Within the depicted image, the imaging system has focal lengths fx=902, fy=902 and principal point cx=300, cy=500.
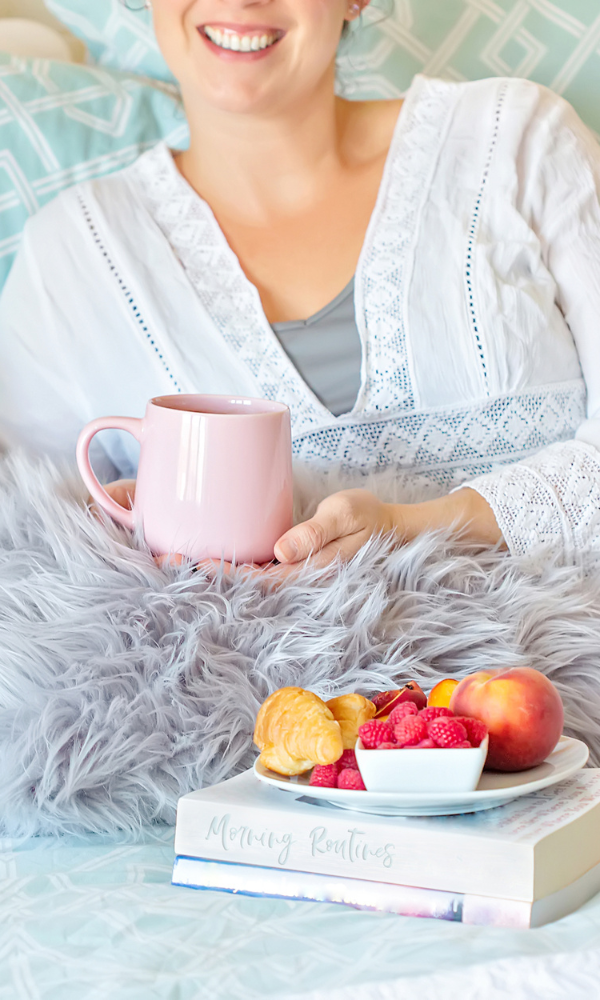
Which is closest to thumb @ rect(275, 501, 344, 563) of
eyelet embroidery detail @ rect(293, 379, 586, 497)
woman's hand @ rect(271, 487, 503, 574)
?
woman's hand @ rect(271, 487, 503, 574)

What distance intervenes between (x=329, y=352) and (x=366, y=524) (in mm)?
355

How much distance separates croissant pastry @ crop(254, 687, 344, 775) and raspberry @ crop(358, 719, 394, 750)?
0.02 m

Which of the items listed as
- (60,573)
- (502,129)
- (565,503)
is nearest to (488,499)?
(565,503)

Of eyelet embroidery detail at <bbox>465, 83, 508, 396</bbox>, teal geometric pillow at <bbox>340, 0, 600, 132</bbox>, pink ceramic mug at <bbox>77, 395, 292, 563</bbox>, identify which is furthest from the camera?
teal geometric pillow at <bbox>340, 0, 600, 132</bbox>

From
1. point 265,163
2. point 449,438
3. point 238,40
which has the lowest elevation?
point 449,438

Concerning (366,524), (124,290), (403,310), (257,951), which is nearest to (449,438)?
(403,310)

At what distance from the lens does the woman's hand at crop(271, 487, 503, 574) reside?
0.72 metres

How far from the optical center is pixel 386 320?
3.45ft

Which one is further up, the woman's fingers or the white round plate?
the white round plate

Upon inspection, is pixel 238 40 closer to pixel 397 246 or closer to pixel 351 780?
pixel 397 246

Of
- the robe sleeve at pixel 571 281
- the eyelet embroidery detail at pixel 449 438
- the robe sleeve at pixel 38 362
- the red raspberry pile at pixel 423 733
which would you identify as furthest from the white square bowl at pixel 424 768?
the robe sleeve at pixel 38 362

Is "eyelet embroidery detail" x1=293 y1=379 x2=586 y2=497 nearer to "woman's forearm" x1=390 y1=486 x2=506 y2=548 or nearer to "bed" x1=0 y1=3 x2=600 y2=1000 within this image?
"woman's forearm" x1=390 y1=486 x2=506 y2=548

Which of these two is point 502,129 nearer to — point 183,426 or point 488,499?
point 488,499

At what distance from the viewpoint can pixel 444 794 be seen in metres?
0.44
